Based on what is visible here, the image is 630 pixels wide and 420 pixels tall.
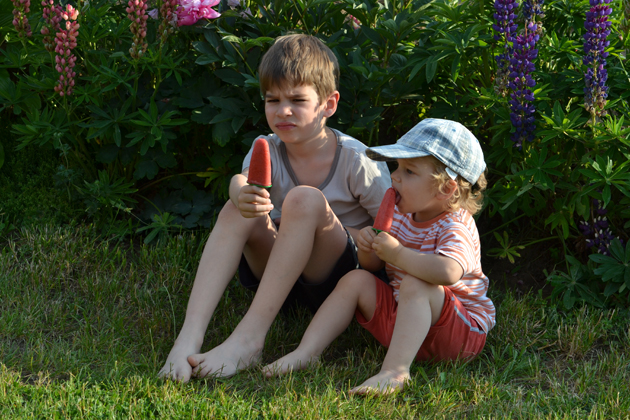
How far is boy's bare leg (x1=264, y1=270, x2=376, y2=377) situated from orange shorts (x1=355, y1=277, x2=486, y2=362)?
46mm

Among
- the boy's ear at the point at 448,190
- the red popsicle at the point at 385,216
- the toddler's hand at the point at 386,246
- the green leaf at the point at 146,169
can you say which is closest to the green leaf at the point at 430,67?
the boy's ear at the point at 448,190

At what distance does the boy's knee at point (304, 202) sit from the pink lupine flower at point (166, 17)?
123 centimetres

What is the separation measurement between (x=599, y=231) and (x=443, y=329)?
1116 millimetres

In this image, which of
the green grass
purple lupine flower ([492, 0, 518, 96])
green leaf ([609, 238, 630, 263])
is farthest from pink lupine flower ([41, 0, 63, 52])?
green leaf ([609, 238, 630, 263])

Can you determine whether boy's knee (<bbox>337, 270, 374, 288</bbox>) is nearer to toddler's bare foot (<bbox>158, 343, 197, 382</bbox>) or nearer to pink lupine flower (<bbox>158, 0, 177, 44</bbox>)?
toddler's bare foot (<bbox>158, 343, 197, 382</bbox>)

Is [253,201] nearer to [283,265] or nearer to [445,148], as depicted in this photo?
[283,265]

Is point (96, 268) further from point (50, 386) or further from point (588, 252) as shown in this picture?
point (588, 252)

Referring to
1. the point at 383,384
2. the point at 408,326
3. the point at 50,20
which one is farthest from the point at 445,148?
the point at 50,20

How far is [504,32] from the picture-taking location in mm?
2889

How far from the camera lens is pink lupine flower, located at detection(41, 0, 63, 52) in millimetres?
3154

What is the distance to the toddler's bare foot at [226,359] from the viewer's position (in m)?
2.36

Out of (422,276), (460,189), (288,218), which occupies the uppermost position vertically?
(460,189)

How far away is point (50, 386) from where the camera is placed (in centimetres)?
221

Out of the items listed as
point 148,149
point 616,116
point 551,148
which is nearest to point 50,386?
point 148,149
